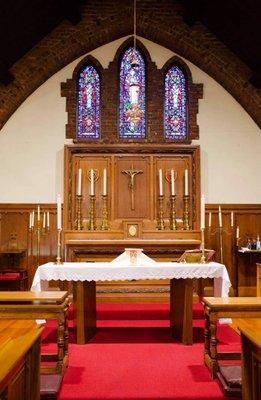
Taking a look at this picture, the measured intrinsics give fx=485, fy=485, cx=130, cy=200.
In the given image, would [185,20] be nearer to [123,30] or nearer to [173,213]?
[123,30]

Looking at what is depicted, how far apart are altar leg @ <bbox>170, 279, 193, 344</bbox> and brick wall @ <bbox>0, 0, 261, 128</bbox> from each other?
19.0 feet

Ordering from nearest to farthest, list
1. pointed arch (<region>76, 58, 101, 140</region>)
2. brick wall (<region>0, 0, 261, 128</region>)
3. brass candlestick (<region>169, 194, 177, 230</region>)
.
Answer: brass candlestick (<region>169, 194, 177, 230</region>)
brick wall (<region>0, 0, 261, 128</region>)
pointed arch (<region>76, 58, 101, 140</region>)

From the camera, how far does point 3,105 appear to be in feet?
34.9

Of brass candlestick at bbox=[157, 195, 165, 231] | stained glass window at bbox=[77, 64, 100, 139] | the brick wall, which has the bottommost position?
brass candlestick at bbox=[157, 195, 165, 231]

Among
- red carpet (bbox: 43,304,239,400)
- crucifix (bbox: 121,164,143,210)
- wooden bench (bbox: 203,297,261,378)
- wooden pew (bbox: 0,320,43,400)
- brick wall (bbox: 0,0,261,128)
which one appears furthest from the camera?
brick wall (bbox: 0,0,261,128)

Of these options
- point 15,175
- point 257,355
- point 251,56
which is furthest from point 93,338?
point 251,56

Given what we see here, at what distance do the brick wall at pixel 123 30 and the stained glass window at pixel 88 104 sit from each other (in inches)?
22.5

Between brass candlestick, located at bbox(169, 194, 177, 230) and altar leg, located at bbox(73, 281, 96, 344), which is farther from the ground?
brass candlestick, located at bbox(169, 194, 177, 230)

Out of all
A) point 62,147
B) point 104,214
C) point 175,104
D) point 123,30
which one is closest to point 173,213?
point 104,214

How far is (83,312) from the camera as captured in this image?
20.3 ft

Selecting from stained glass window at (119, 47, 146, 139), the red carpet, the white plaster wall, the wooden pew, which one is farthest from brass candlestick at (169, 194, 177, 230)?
the wooden pew

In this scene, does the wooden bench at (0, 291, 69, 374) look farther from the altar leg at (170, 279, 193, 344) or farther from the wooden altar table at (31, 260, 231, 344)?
the altar leg at (170, 279, 193, 344)

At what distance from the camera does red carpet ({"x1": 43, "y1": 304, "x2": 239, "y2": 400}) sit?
426 centimetres

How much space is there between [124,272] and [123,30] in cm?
683
